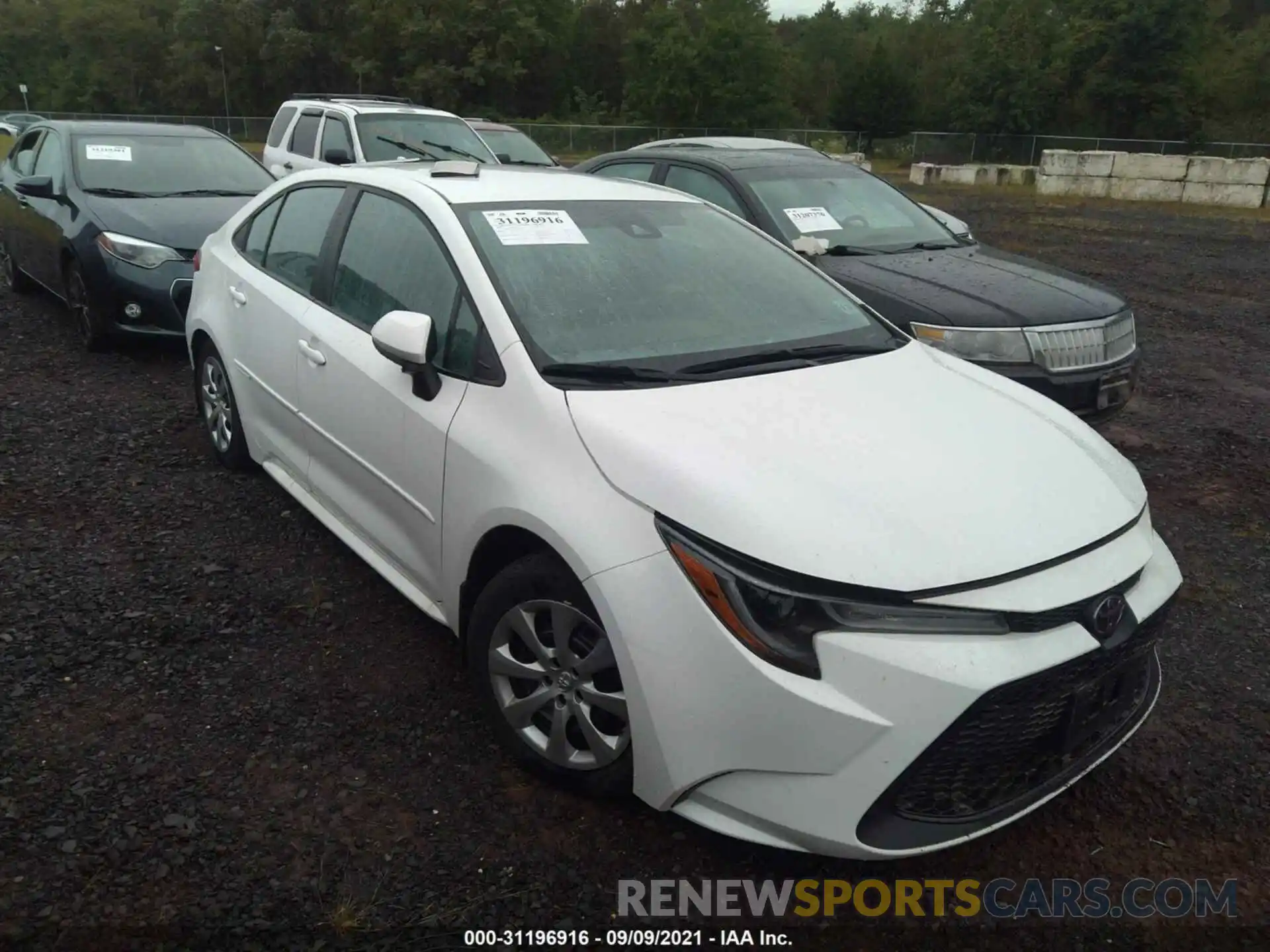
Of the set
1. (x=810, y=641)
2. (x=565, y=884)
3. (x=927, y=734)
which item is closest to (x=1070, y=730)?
(x=927, y=734)

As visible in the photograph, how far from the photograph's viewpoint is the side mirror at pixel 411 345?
281 centimetres

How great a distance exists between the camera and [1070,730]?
2.31m

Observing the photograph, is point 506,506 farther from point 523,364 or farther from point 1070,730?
point 1070,730

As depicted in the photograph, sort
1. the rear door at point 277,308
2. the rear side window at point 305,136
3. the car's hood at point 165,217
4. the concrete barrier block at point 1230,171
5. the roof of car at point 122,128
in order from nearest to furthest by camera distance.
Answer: the rear door at point 277,308
the car's hood at point 165,217
the roof of car at point 122,128
the rear side window at point 305,136
the concrete barrier block at point 1230,171

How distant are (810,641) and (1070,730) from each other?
0.73 meters

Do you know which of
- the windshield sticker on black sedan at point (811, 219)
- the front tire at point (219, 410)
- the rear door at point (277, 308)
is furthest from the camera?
the windshield sticker on black sedan at point (811, 219)

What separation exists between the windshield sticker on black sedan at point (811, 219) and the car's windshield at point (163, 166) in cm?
423

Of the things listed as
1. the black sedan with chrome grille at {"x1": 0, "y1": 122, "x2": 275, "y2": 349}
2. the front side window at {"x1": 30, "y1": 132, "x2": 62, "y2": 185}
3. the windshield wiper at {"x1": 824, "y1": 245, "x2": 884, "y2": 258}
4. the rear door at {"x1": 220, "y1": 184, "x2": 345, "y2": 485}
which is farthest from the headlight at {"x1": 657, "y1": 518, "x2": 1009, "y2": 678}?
the front side window at {"x1": 30, "y1": 132, "x2": 62, "y2": 185}

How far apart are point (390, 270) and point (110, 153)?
205 inches

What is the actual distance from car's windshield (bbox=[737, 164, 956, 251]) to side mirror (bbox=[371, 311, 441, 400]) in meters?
3.45

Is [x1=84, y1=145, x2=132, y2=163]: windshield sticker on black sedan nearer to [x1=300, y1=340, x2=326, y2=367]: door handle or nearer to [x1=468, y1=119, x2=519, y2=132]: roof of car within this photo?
[x1=300, y1=340, x2=326, y2=367]: door handle

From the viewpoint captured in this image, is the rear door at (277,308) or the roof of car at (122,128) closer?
the rear door at (277,308)

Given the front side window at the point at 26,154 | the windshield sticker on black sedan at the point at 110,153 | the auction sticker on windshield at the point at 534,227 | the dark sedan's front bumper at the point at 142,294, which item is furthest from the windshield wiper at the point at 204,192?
the auction sticker on windshield at the point at 534,227

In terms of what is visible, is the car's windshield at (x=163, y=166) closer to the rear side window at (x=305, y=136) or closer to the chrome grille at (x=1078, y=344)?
the rear side window at (x=305, y=136)
